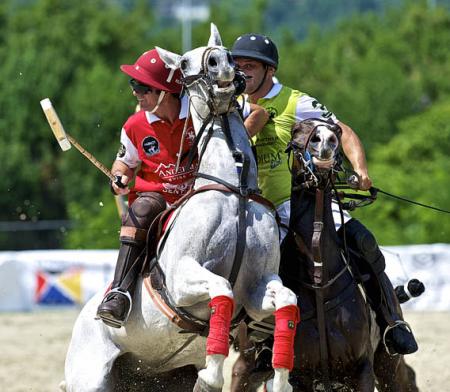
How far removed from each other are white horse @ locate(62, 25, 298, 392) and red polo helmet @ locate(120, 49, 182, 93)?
1.18 ft

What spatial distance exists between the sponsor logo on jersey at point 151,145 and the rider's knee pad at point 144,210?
267 mm

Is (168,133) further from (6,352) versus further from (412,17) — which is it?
(412,17)

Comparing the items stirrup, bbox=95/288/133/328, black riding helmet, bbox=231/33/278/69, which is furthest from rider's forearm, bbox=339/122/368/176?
stirrup, bbox=95/288/133/328

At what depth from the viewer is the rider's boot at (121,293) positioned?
6.56m

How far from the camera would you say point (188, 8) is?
147 ft

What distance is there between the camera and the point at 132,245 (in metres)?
6.79

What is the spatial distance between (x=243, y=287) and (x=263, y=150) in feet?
4.63

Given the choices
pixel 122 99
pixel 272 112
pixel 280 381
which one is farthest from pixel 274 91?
pixel 122 99

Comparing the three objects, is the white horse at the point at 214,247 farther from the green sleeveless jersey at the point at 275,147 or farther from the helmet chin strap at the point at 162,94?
the green sleeveless jersey at the point at 275,147

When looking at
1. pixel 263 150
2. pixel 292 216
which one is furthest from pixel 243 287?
pixel 263 150

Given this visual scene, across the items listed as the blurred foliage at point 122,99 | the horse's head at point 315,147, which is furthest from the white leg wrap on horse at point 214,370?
the blurred foliage at point 122,99

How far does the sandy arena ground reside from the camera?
11.1 m

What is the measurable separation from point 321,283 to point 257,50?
1669 millimetres

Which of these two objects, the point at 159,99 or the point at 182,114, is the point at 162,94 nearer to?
the point at 159,99
